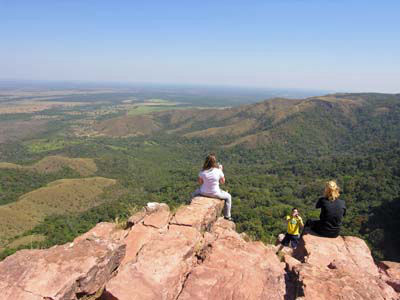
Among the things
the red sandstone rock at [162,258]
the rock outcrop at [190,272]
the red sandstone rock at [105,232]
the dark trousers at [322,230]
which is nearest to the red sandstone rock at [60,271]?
the rock outcrop at [190,272]

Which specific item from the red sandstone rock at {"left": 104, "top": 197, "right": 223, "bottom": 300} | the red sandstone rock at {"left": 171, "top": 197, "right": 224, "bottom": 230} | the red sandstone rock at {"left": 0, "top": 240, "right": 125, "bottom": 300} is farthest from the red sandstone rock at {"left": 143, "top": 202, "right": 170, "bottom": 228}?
the red sandstone rock at {"left": 0, "top": 240, "right": 125, "bottom": 300}

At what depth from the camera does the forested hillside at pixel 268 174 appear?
5378cm

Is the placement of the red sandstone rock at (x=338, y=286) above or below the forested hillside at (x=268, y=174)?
above

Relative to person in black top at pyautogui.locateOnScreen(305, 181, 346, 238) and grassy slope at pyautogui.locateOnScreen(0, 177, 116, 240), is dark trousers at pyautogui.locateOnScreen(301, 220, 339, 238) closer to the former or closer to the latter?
person in black top at pyautogui.locateOnScreen(305, 181, 346, 238)

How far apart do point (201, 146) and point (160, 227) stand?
177 metres

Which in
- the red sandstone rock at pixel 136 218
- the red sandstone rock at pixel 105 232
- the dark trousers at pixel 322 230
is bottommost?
the red sandstone rock at pixel 105 232

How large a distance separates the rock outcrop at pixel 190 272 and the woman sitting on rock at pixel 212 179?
2869 millimetres

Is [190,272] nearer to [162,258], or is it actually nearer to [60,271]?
[162,258]

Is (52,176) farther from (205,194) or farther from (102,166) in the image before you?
(205,194)

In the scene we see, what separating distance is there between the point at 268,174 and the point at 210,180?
10575cm

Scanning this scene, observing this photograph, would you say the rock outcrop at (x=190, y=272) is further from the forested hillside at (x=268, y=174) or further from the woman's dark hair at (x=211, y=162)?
the woman's dark hair at (x=211, y=162)

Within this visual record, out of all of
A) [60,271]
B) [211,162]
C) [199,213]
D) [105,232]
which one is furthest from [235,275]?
[105,232]

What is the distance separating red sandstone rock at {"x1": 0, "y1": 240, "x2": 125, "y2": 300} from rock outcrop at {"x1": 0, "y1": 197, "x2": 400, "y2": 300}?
0.02 metres

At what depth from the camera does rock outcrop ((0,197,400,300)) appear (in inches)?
249
